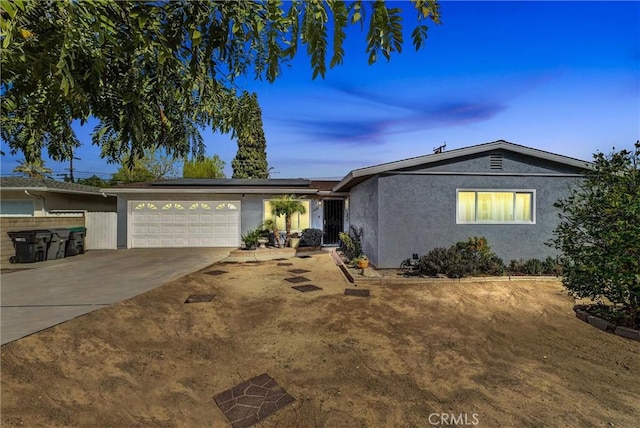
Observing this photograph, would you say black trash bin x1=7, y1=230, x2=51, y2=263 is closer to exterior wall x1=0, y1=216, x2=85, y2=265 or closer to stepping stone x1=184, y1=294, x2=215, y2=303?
exterior wall x1=0, y1=216, x2=85, y2=265

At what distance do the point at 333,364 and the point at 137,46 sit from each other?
145 inches

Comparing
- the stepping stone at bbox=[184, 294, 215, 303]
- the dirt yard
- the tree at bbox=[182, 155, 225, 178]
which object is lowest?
the dirt yard

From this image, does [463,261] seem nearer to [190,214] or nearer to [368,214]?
[368,214]

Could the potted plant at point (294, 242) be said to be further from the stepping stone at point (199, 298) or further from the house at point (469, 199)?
the stepping stone at point (199, 298)

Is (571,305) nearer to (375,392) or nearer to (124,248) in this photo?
(375,392)

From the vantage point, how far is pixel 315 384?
10.8ft

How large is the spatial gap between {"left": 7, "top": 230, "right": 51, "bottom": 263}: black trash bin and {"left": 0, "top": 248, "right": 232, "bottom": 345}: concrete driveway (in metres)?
0.51

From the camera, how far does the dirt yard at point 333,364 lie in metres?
2.80

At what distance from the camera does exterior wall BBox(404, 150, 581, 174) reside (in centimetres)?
898

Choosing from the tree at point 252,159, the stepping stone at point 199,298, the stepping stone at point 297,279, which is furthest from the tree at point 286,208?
the tree at point 252,159

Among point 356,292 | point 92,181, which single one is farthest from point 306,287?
point 92,181

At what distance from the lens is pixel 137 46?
161 cm

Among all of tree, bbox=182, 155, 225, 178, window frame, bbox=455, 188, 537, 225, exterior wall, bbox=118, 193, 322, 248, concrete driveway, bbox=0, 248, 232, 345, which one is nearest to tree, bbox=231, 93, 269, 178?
tree, bbox=182, 155, 225, 178

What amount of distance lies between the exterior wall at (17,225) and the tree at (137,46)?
11383mm
